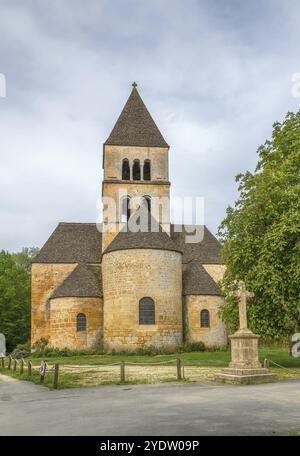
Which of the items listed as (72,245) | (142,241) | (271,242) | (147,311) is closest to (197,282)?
(147,311)

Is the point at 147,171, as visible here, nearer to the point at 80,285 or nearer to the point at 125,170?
the point at 125,170

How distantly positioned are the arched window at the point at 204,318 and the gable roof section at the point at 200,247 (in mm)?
5768

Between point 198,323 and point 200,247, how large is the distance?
29.6 ft

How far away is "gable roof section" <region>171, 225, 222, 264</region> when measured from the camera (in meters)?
40.2

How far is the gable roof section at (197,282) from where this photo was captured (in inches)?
1368

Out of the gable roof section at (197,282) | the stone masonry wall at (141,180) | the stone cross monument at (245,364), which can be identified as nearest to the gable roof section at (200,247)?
the gable roof section at (197,282)

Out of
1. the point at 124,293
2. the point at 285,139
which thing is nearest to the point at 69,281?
the point at 124,293

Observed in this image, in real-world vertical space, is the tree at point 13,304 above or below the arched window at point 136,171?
below

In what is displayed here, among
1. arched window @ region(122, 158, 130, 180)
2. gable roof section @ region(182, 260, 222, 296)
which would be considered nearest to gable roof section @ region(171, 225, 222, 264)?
gable roof section @ region(182, 260, 222, 296)

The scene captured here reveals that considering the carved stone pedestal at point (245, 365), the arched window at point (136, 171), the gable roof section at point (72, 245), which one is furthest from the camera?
the arched window at point (136, 171)

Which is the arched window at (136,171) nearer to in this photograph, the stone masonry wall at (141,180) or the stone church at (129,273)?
the stone church at (129,273)

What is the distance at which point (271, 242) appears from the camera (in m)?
19.6

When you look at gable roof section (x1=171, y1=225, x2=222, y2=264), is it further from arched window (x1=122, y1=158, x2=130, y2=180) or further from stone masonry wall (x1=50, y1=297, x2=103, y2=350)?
stone masonry wall (x1=50, y1=297, x2=103, y2=350)

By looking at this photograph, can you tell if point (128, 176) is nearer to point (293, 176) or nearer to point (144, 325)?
point (144, 325)
